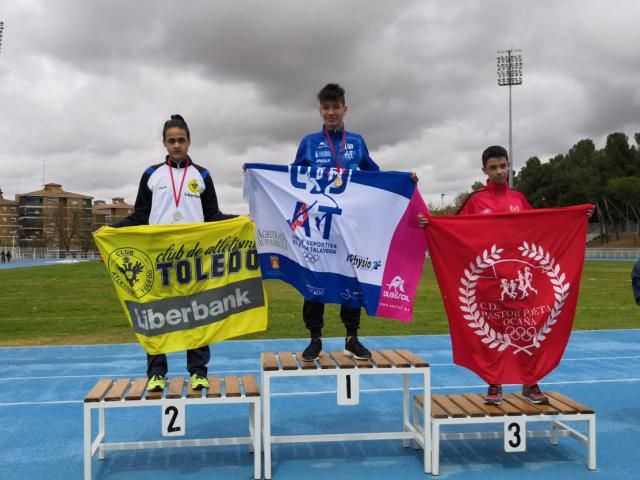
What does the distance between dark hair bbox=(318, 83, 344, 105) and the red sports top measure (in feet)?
4.99

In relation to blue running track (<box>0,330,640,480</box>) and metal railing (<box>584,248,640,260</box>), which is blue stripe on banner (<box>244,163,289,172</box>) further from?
metal railing (<box>584,248,640,260</box>)

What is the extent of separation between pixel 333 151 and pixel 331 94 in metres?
0.50

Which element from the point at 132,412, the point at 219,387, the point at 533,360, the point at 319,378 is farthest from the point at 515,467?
the point at 132,412

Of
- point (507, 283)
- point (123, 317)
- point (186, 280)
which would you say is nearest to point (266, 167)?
point (186, 280)

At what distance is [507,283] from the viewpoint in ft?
15.2

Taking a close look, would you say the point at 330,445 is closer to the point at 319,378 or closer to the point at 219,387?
the point at 219,387

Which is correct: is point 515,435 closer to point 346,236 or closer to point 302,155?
point 346,236

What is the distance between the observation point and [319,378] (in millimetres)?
7387

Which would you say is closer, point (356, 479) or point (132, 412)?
point (356, 479)

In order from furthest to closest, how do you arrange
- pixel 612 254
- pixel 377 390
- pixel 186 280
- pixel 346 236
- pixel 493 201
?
1. pixel 612 254
2. pixel 377 390
3. pixel 493 201
4. pixel 346 236
5. pixel 186 280

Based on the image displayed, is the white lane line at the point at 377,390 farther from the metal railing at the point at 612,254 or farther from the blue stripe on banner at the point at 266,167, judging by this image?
the metal railing at the point at 612,254

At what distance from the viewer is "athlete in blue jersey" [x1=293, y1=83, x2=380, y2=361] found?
4.91m

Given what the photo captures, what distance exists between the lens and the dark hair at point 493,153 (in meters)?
5.05

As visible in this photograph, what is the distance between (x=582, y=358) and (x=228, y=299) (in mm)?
6317
